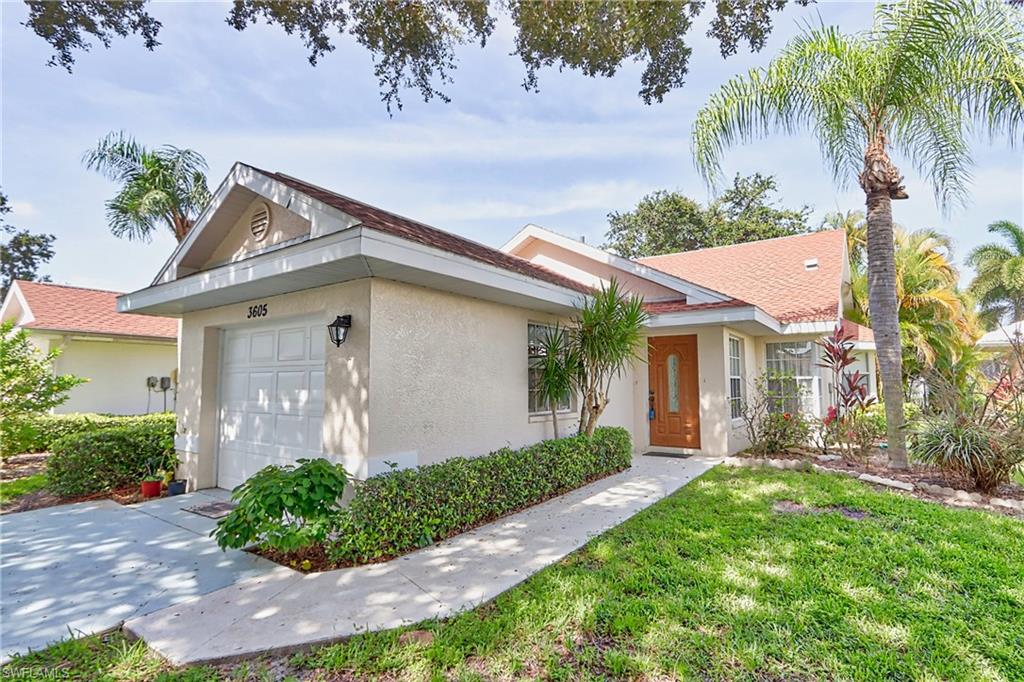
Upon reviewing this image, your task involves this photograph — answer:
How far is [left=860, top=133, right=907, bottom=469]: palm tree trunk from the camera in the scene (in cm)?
834

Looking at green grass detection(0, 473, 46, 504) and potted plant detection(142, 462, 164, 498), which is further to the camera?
green grass detection(0, 473, 46, 504)

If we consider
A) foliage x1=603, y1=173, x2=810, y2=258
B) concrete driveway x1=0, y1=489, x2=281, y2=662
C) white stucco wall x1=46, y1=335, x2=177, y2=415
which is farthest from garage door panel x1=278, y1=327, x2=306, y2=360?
foliage x1=603, y1=173, x2=810, y2=258

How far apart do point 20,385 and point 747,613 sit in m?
11.8

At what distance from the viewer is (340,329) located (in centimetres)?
564

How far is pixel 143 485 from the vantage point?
296 inches

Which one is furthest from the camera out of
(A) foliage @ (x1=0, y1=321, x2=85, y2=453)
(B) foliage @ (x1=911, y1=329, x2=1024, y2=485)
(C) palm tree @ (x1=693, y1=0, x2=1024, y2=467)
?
(A) foliage @ (x1=0, y1=321, x2=85, y2=453)

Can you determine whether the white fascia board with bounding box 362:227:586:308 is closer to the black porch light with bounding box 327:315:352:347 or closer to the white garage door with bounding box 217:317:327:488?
the black porch light with bounding box 327:315:352:347

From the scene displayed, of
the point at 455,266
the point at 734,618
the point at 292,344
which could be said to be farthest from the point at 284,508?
the point at 734,618

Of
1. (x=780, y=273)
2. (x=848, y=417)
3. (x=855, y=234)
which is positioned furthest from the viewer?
(x=855, y=234)

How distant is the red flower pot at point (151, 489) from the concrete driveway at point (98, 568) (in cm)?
69

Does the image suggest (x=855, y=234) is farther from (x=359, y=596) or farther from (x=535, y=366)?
(x=359, y=596)

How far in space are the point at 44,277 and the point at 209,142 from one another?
37.8 metres

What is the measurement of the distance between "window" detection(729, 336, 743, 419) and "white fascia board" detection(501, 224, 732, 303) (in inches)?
51.4

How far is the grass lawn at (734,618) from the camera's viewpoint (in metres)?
3.06
